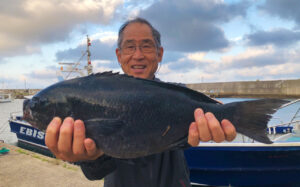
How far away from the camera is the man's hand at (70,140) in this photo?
160 centimetres

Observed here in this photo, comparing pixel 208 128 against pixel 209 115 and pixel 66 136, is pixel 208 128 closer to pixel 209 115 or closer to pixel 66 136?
pixel 209 115

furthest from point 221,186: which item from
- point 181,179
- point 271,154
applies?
point 181,179

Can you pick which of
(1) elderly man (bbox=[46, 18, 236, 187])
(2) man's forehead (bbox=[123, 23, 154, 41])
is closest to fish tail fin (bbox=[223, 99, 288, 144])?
(1) elderly man (bbox=[46, 18, 236, 187])

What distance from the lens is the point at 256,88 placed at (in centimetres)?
5012

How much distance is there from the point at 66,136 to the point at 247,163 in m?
6.13

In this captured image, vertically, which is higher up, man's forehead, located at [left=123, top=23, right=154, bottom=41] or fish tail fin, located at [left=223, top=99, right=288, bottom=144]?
man's forehead, located at [left=123, top=23, right=154, bottom=41]

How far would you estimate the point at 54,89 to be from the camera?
178cm

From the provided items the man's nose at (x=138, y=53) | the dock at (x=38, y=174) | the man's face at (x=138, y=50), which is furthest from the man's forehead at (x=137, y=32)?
the dock at (x=38, y=174)

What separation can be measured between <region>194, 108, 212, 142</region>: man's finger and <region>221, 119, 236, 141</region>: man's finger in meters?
0.14

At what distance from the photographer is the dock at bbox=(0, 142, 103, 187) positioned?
4.59m

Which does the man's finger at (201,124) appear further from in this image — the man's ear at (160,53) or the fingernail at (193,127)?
the man's ear at (160,53)

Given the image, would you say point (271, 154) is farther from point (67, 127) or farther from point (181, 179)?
point (67, 127)

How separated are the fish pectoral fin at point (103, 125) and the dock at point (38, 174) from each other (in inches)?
132

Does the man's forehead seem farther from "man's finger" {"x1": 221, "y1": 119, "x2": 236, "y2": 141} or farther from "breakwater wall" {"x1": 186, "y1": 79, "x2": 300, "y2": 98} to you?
"breakwater wall" {"x1": 186, "y1": 79, "x2": 300, "y2": 98}
